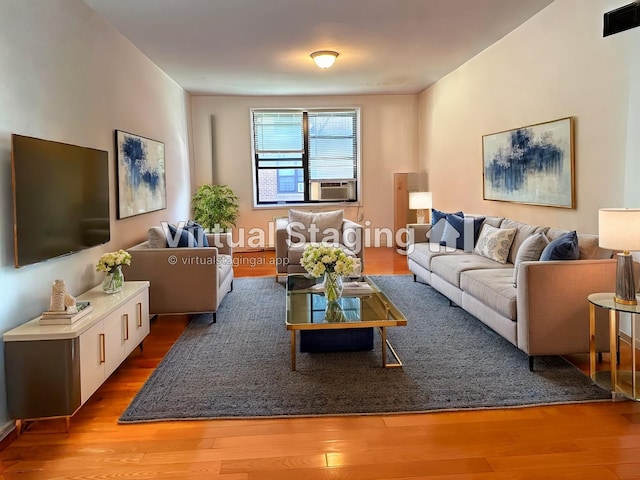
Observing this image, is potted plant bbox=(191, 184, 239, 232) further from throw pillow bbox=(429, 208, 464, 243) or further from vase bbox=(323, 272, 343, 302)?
vase bbox=(323, 272, 343, 302)

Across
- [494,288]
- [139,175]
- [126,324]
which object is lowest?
[126,324]

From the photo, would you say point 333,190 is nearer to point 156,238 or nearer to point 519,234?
point 519,234

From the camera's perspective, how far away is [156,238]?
4.15m

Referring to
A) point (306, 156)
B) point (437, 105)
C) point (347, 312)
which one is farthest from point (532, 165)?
point (306, 156)

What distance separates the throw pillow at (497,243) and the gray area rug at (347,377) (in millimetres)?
735

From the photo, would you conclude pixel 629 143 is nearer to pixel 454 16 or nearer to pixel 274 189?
pixel 454 16

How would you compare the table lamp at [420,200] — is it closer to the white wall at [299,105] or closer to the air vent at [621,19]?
the white wall at [299,105]

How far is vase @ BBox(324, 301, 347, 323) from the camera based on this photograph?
3.00 m

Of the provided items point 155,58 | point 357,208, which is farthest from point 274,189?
point 155,58

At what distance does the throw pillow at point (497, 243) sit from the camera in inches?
167

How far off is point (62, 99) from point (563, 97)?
12.9ft

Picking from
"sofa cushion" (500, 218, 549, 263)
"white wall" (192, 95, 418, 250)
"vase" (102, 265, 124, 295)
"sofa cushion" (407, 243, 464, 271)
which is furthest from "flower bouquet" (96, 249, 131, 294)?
"white wall" (192, 95, 418, 250)

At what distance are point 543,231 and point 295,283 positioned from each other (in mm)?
2192

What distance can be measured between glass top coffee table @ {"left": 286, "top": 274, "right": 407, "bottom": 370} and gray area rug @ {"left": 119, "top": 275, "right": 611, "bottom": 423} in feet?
0.67
